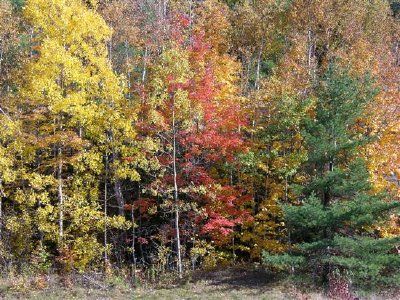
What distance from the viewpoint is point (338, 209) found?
1400cm

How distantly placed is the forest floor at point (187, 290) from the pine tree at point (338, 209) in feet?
3.10

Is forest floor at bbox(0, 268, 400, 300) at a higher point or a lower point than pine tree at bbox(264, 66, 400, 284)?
lower

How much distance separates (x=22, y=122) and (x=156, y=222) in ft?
26.2

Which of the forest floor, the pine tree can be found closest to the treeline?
the pine tree

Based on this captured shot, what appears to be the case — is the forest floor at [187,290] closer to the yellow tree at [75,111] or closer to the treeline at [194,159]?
the treeline at [194,159]

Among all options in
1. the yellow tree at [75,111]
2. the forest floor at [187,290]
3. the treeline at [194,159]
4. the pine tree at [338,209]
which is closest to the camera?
the pine tree at [338,209]

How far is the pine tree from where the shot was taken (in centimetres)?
1380

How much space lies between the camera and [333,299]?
46.0 feet

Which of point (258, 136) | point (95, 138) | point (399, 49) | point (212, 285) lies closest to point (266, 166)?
point (258, 136)

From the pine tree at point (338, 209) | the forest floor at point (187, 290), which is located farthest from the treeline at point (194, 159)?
the forest floor at point (187, 290)

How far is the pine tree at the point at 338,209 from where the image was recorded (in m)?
13.8

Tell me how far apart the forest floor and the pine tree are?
0.95m

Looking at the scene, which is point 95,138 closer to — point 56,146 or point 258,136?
point 56,146

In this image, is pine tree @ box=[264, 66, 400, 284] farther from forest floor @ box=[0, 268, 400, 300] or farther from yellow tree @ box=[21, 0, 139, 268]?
yellow tree @ box=[21, 0, 139, 268]
